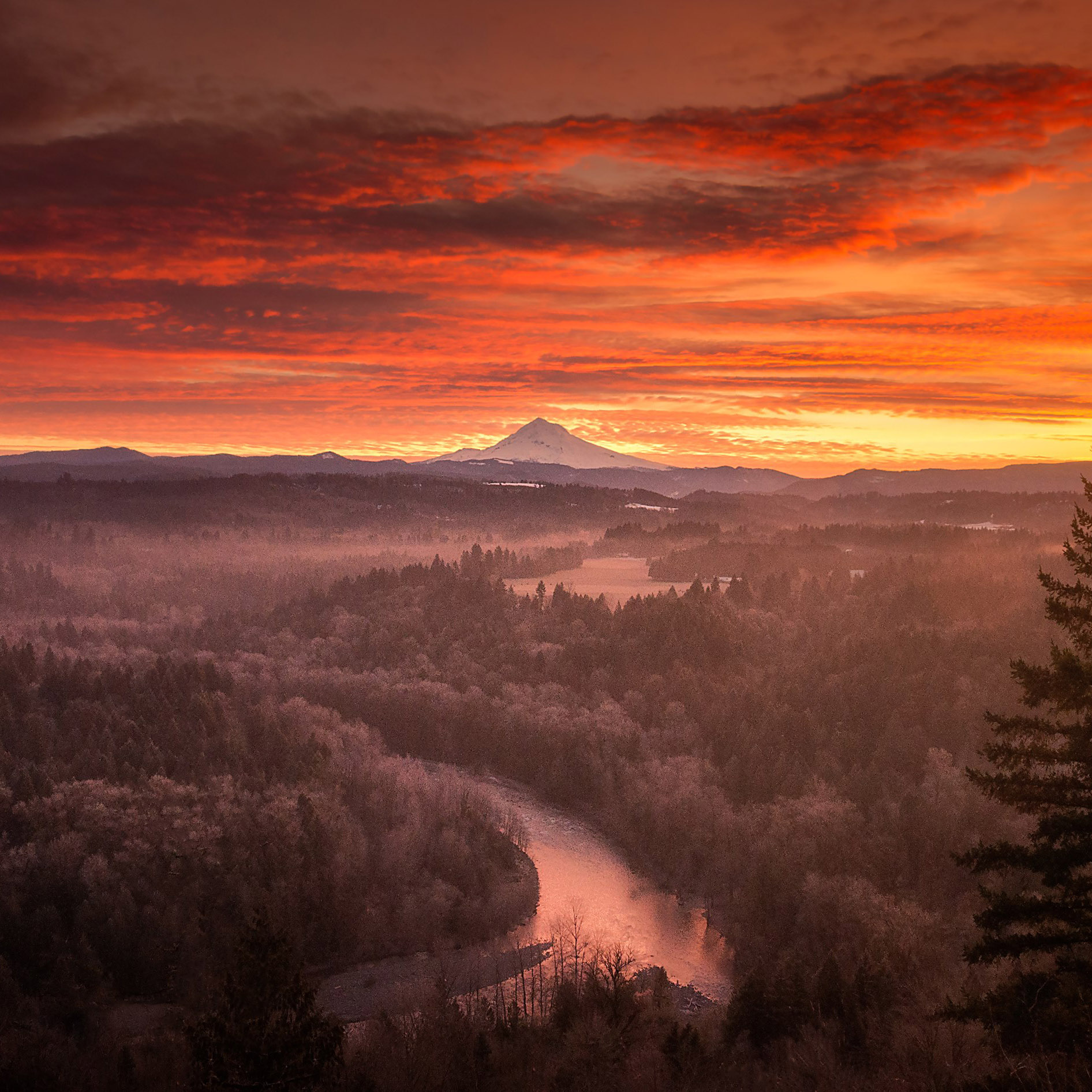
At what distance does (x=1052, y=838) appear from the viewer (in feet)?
63.3

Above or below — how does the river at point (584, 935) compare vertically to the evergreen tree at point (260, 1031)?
below

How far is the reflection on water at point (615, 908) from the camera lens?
7281cm

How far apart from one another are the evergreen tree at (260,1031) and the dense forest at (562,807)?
4.54 meters

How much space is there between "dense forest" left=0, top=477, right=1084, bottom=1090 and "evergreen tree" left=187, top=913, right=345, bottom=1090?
14.9 ft

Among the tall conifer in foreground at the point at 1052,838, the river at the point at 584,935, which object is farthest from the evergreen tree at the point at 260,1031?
the river at the point at 584,935

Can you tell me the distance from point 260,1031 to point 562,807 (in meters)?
85.6

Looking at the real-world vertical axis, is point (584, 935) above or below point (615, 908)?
above

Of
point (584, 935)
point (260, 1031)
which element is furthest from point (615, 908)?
point (260, 1031)

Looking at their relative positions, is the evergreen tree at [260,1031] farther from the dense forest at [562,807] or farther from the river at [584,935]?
the river at [584,935]

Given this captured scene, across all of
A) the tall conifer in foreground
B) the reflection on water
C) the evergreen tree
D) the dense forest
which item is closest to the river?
the reflection on water

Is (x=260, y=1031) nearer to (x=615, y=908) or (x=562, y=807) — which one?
(x=615, y=908)

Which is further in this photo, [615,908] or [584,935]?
[615,908]

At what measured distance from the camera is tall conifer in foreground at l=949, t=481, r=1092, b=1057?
752 inches

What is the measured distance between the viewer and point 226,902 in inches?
3036
